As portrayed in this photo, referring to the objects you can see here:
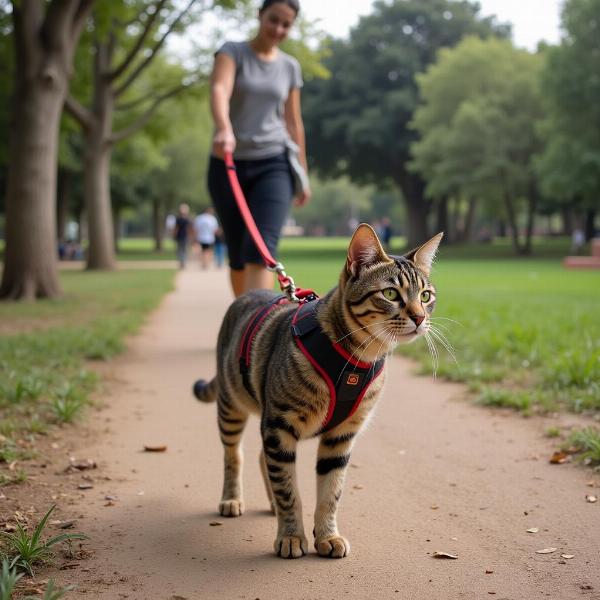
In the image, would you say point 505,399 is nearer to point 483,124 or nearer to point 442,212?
point 483,124

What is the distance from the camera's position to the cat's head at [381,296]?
325 centimetres

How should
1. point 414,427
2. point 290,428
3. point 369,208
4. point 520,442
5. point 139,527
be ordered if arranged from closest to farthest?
point 290,428 < point 139,527 < point 520,442 < point 414,427 < point 369,208

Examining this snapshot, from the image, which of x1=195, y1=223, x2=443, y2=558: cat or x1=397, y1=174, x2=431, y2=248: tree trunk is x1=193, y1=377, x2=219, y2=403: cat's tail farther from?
x1=397, y1=174, x2=431, y2=248: tree trunk

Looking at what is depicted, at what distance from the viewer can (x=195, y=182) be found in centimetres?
5388

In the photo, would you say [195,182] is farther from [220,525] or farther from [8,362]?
[220,525]

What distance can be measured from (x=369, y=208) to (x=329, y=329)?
400 ft

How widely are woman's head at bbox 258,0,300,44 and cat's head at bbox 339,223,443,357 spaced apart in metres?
3.18

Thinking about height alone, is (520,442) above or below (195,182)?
below

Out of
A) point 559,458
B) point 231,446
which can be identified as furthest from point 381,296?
point 559,458

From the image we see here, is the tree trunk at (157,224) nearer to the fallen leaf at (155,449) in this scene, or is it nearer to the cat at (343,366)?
the fallen leaf at (155,449)

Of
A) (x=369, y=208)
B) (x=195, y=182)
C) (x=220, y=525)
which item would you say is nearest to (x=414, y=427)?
(x=220, y=525)

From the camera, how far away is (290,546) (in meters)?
3.37

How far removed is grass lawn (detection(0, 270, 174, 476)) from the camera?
18.1 feet

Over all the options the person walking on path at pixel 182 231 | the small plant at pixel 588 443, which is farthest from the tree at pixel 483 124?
the small plant at pixel 588 443
